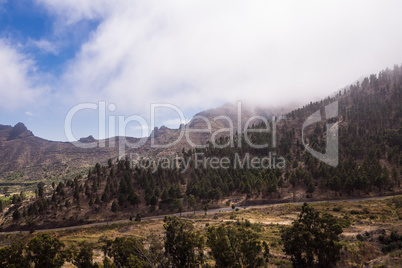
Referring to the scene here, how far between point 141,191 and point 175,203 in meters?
30.3

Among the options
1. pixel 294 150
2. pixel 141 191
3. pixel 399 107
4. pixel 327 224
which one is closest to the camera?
pixel 327 224

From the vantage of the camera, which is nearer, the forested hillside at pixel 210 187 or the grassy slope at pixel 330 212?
the grassy slope at pixel 330 212

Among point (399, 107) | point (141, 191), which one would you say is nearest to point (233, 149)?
point (141, 191)

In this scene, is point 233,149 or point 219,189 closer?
point 219,189

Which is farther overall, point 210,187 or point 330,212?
point 210,187

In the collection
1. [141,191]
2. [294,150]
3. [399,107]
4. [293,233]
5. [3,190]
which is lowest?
[3,190]

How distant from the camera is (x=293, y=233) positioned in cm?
2738

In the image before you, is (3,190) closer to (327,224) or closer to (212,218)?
(212,218)

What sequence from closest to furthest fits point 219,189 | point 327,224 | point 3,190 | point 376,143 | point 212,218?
1. point 327,224
2. point 212,218
3. point 219,189
4. point 376,143
5. point 3,190

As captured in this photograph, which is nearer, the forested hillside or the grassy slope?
the grassy slope

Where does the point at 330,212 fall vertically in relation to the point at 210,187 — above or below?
below

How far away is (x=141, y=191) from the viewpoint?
106750mm

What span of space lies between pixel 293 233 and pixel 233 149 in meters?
131

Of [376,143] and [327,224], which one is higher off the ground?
[376,143]
